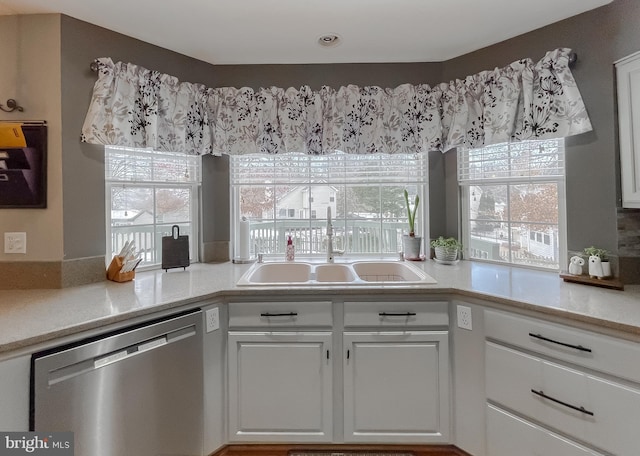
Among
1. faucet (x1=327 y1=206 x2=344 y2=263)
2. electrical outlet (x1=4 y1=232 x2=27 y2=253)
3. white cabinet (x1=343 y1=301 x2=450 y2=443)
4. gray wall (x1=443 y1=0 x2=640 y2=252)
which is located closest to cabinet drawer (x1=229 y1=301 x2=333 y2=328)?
white cabinet (x1=343 y1=301 x2=450 y2=443)

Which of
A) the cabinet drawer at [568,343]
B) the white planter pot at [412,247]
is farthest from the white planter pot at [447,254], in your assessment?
the cabinet drawer at [568,343]

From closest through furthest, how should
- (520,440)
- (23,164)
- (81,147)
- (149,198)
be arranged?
(520,440) → (23,164) → (81,147) → (149,198)

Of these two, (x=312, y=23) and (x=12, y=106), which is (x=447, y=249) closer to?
(x=312, y=23)

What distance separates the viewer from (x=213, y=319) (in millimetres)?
1563

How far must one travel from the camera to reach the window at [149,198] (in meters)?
1.93

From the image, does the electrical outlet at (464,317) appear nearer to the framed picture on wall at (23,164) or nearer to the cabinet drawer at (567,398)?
the cabinet drawer at (567,398)

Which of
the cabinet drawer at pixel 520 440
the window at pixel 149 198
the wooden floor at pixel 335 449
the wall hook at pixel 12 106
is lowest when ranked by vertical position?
the wooden floor at pixel 335 449

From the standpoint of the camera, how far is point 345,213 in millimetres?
2422

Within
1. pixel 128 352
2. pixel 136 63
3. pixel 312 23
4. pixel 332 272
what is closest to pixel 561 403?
pixel 332 272

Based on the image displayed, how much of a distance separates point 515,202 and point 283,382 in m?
1.85

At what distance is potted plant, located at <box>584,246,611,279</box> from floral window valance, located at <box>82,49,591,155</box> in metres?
0.70

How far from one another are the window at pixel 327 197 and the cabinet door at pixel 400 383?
908 mm

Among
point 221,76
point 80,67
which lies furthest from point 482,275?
point 80,67

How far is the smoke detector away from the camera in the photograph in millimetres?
1923
